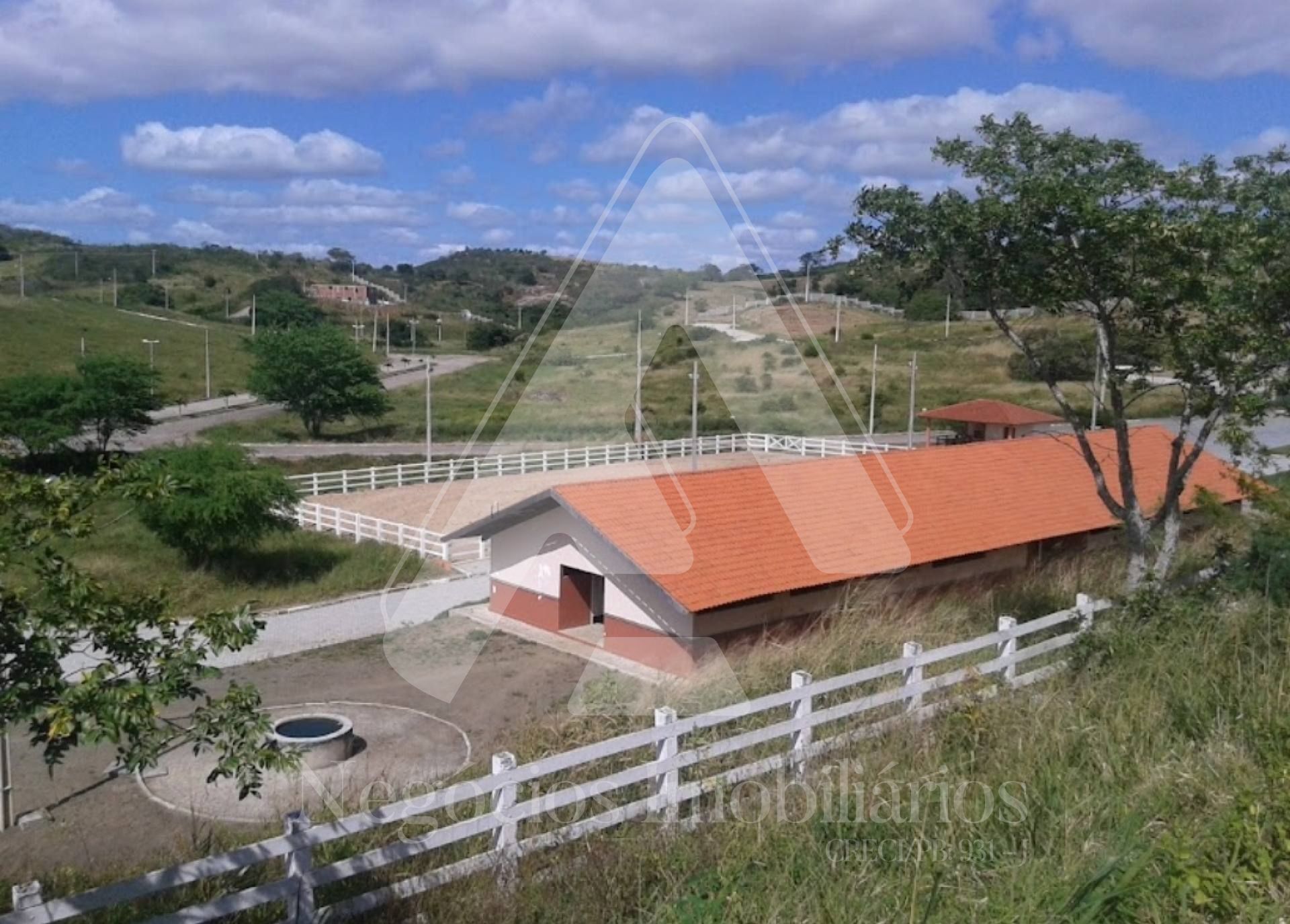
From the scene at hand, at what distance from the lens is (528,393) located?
1421cm

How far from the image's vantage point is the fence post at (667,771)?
5559 millimetres

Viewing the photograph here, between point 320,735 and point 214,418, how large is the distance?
125 ft

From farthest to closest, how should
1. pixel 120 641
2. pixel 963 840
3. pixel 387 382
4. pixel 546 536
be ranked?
pixel 387 382 < pixel 546 536 < pixel 963 840 < pixel 120 641

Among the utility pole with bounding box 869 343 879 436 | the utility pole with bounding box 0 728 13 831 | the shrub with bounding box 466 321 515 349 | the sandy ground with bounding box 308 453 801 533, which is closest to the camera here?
the utility pole with bounding box 0 728 13 831

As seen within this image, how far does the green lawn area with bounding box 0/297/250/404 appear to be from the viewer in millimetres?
51969

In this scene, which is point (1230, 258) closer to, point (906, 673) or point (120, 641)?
point (906, 673)

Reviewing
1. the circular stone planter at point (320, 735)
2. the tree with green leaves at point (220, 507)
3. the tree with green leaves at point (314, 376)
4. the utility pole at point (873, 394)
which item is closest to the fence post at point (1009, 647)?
the circular stone planter at point (320, 735)

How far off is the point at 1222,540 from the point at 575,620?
759cm

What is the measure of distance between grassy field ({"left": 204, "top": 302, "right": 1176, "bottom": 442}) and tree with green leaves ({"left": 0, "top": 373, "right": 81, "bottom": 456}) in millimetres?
4047

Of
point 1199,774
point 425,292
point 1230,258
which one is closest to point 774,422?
point 1230,258

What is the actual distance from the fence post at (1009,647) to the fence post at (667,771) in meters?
2.82

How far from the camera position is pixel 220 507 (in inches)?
739

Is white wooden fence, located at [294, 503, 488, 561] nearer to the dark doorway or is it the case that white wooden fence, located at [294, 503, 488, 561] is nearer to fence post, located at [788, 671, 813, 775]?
the dark doorway

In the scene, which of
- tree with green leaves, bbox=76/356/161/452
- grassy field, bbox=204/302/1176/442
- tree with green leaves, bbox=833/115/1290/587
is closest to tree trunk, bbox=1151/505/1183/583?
tree with green leaves, bbox=833/115/1290/587
